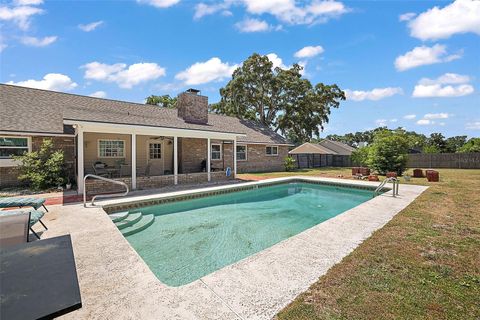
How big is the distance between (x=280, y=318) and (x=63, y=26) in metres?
13.2

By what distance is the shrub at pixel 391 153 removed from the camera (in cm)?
1784

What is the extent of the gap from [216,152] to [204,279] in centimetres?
1517

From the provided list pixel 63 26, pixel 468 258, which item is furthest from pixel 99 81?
pixel 468 258

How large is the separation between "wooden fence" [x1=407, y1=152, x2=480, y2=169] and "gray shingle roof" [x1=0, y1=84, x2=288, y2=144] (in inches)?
1025

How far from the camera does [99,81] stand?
2055 centimetres

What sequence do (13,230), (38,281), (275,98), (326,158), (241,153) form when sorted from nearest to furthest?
1. (38,281)
2. (13,230)
3. (241,153)
4. (275,98)
5. (326,158)

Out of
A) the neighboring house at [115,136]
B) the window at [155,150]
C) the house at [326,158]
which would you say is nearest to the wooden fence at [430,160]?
the house at [326,158]

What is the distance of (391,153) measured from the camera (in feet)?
59.2

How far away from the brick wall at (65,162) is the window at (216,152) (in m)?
8.98

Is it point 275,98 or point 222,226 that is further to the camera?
point 275,98

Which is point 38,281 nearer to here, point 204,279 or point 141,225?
point 204,279

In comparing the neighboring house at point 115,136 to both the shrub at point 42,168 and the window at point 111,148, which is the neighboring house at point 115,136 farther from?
the shrub at point 42,168

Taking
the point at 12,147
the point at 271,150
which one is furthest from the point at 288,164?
the point at 12,147

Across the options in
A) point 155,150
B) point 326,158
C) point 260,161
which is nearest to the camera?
point 155,150
